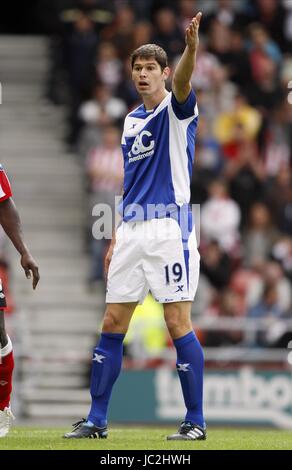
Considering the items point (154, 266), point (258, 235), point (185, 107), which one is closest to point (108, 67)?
point (258, 235)

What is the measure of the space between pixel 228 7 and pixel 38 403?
26.5 feet

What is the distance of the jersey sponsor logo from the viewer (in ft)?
31.8

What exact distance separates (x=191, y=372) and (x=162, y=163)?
1.47 metres

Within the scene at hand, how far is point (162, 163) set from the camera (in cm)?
966

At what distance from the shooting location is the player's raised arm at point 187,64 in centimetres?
915

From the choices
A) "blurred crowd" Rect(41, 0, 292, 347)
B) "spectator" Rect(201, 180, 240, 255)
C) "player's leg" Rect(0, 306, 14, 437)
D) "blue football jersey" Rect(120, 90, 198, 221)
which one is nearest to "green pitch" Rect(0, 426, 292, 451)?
"player's leg" Rect(0, 306, 14, 437)

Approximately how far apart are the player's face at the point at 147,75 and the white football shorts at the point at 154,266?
3.02ft

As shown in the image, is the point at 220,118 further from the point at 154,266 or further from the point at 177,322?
the point at 177,322

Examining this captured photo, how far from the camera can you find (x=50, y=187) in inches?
878

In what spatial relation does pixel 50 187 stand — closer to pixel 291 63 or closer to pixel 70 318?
pixel 70 318

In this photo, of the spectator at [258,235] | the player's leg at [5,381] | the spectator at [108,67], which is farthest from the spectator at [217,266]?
the player's leg at [5,381]

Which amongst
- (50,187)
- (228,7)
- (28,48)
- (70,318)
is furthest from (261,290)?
(28,48)

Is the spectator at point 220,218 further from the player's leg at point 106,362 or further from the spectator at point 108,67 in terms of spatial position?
the player's leg at point 106,362

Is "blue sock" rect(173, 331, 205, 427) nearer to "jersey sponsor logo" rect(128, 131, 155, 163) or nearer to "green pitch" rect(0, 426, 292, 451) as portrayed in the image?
"green pitch" rect(0, 426, 292, 451)
